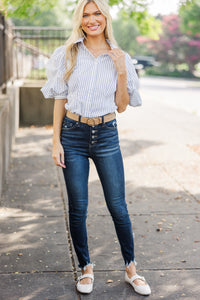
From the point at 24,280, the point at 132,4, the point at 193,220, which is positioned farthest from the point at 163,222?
the point at 132,4

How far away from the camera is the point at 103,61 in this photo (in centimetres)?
309

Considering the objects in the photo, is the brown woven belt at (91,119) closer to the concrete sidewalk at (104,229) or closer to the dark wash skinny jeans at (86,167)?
the dark wash skinny jeans at (86,167)

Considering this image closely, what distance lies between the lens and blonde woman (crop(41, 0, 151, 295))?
9.98ft

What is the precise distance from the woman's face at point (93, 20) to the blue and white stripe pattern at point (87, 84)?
96mm

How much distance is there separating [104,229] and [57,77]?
6.13ft

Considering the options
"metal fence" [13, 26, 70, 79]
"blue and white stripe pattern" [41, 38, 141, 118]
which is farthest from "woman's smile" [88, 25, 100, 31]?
"metal fence" [13, 26, 70, 79]

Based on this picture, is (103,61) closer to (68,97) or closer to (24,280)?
(68,97)

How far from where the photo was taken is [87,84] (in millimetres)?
3031

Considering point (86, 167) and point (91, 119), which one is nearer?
point (91, 119)

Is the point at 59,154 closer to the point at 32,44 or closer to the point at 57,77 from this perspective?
the point at 57,77

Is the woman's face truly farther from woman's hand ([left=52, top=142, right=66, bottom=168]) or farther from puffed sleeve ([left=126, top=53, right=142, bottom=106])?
woman's hand ([left=52, top=142, right=66, bottom=168])

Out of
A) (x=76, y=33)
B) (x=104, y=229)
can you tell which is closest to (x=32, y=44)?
(x=104, y=229)

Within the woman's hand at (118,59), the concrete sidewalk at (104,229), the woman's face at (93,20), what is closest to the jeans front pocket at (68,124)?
the woman's hand at (118,59)

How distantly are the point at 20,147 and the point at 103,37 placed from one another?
16.6 ft
